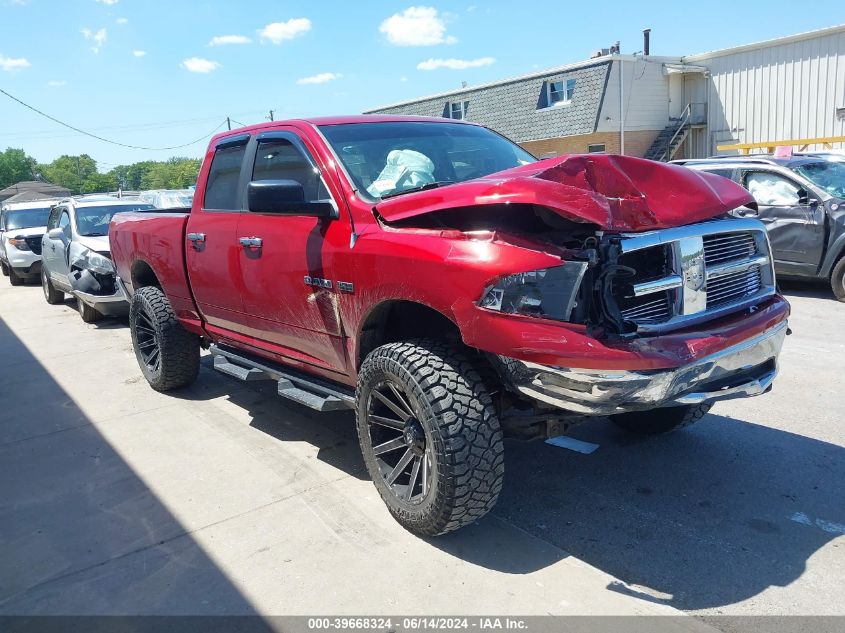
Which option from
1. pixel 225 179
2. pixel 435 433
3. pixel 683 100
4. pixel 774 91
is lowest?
pixel 435 433

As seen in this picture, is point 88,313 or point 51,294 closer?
point 88,313

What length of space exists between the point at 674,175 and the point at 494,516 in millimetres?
1932

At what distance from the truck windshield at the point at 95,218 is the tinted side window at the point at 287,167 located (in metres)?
6.41

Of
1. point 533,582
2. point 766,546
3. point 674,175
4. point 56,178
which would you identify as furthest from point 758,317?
point 56,178

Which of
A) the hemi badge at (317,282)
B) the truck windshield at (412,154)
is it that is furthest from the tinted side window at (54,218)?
the hemi badge at (317,282)

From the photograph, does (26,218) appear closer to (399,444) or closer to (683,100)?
(399,444)

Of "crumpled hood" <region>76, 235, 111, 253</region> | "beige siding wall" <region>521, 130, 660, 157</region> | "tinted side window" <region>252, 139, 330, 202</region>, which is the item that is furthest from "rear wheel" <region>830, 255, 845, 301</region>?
"beige siding wall" <region>521, 130, 660, 157</region>

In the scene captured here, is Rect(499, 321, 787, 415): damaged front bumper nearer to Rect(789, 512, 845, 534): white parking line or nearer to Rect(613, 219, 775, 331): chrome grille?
Rect(613, 219, 775, 331): chrome grille

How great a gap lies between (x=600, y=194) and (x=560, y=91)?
25737 millimetres

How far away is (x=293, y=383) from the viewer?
4.37 m

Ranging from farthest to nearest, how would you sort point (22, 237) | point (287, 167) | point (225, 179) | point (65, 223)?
1. point (22, 237)
2. point (65, 223)
3. point (225, 179)
4. point (287, 167)

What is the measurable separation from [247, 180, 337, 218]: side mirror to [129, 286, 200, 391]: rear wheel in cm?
243

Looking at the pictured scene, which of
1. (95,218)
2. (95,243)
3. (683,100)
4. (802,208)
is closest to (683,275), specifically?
(802,208)

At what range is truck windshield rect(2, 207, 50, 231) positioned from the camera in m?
15.9
